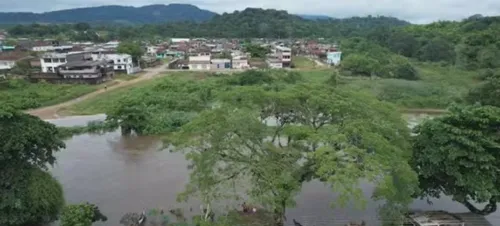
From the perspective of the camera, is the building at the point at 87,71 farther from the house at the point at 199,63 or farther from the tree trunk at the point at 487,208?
the tree trunk at the point at 487,208

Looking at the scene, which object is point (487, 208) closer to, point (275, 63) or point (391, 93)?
point (391, 93)

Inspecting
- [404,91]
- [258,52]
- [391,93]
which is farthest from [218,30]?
[391,93]

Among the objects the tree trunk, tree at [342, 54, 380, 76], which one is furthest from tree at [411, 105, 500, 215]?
tree at [342, 54, 380, 76]

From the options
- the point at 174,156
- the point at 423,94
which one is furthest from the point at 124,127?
the point at 423,94

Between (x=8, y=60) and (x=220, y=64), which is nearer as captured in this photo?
(x=8, y=60)

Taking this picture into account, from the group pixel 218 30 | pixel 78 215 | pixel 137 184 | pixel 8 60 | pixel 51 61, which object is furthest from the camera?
pixel 218 30

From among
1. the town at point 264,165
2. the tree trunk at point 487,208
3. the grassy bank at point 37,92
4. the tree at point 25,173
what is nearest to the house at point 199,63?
the grassy bank at point 37,92

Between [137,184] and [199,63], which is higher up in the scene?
[199,63]
